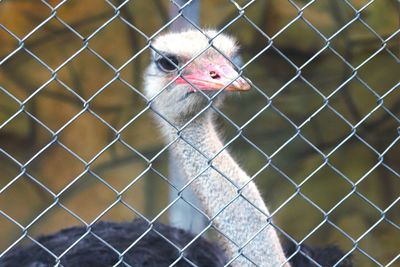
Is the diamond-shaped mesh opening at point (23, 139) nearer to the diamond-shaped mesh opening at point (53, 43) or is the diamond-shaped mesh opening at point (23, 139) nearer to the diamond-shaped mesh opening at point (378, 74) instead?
the diamond-shaped mesh opening at point (53, 43)

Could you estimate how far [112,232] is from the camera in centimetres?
308

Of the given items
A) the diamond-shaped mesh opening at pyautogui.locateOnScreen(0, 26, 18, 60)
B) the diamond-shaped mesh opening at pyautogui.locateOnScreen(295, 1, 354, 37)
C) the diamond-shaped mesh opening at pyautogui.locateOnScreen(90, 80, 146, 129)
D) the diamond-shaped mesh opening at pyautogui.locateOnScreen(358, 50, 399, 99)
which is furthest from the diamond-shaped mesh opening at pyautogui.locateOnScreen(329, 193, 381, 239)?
the diamond-shaped mesh opening at pyautogui.locateOnScreen(0, 26, 18, 60)

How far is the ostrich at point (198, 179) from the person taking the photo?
8.02 feet

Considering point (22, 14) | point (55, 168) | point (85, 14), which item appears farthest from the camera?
point (55, 168)

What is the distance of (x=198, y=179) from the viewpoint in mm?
2539

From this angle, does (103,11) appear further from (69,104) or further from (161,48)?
(161,48)

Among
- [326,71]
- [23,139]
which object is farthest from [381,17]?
[23,139]

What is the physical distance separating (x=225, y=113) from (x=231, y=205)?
7.93ft

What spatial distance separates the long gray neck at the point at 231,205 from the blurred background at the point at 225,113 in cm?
221

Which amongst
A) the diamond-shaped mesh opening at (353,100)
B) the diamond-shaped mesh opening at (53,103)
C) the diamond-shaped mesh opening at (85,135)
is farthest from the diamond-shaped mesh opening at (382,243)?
the diamond-shaped mesh opening at (53,103)

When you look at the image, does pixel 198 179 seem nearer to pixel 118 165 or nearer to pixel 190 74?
pixel 190 74

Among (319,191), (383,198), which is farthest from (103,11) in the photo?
(383,198)

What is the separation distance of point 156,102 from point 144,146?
2.19m

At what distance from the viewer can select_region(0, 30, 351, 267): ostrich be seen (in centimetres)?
244
